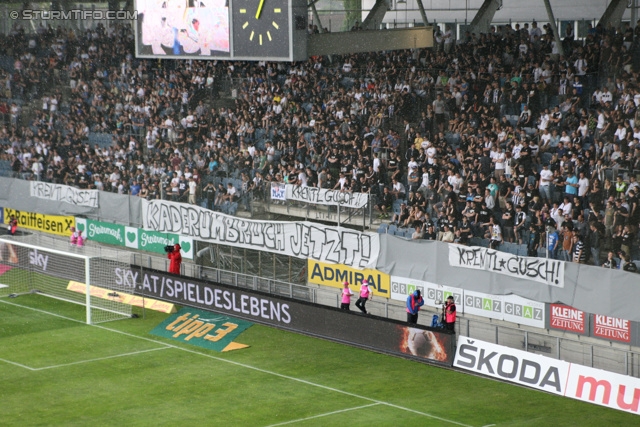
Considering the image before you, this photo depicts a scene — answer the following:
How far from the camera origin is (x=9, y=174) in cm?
3644

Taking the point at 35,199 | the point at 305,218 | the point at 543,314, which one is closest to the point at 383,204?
the point at 305,218

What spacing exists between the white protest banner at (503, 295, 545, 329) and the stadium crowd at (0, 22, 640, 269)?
112 centimetres

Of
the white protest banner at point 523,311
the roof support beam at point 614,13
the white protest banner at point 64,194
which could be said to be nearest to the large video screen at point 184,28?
the white protest banner at point 523,311

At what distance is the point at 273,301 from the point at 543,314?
683cm

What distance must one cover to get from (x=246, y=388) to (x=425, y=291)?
5.51 m

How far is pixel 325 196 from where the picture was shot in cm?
2780

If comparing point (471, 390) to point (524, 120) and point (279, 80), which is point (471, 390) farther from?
point (279, 80)

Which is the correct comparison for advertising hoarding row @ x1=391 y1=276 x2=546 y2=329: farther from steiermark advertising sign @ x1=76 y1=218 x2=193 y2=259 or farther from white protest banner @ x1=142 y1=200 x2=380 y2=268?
steiermark advertising sign @ x1=76 y1=218 x2=193 y2=259

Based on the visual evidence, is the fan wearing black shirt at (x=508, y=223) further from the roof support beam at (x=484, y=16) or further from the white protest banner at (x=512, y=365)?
the roof support beam at (x=484, y=16)

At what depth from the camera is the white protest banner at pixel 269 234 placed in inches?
1010

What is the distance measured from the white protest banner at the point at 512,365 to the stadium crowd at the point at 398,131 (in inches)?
101

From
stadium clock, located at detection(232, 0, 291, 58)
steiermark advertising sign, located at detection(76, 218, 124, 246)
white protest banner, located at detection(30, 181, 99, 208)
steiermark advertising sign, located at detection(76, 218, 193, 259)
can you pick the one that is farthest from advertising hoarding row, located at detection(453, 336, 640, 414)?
white protest banner, located at detection(30, 181, 99, 208)

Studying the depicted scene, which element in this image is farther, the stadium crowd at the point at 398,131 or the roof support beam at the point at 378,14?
the roof support beam at the point at 378,14

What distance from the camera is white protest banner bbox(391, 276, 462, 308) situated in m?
24.0
